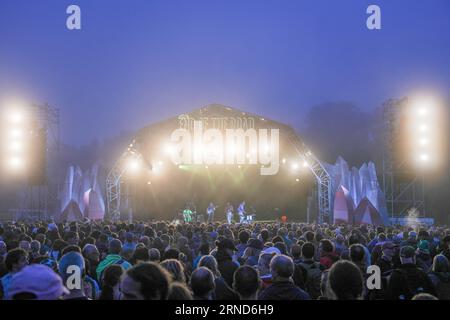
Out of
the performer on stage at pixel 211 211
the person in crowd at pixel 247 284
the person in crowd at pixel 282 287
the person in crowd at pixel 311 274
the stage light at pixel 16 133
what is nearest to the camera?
the person in crowd at pixel 247 284

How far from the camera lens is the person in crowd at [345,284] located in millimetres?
3670

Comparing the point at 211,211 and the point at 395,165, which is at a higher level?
the point at 395,165

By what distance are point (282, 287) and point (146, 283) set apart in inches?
67.2

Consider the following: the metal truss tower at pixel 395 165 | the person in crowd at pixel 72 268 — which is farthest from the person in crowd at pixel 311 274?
the metal truss tower at pixel 395 165

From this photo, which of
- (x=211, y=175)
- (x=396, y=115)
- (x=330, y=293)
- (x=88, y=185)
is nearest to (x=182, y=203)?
(x=211, y=175)

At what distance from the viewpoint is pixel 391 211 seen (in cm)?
2919

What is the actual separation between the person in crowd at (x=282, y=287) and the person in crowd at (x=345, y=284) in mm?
660

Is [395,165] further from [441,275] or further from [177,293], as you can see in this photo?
[177,293]

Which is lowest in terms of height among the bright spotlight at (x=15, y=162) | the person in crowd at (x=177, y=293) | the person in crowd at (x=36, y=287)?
the person in crowd at (x=177, y=293)

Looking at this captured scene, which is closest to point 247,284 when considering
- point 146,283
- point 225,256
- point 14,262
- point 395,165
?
point 146,283

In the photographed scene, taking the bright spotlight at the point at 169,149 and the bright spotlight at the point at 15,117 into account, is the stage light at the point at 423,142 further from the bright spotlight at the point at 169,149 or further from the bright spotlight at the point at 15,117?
the bright spotlight at the point at 15,117

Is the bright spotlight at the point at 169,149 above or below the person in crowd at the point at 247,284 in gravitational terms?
above

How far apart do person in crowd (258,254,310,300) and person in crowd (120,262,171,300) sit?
146 cm

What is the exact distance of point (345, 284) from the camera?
368 cm
